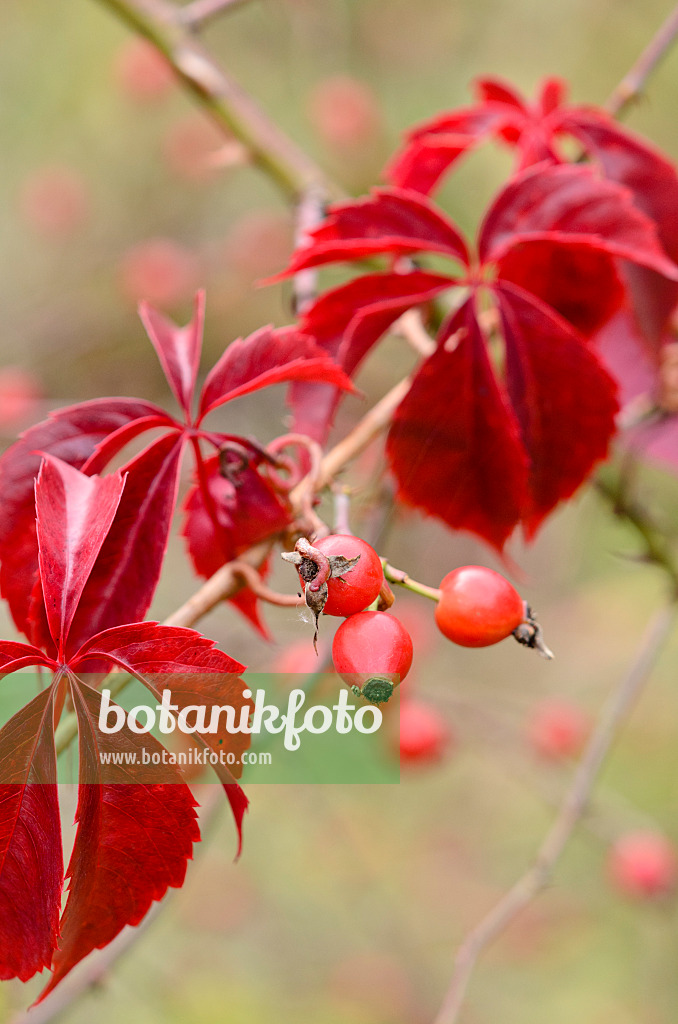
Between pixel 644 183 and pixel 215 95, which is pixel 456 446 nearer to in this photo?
pixel 644 183

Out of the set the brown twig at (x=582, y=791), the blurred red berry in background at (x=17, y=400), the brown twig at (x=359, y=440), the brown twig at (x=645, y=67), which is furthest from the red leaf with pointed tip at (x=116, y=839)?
the blurred red berry in background at (x=17, y=400)

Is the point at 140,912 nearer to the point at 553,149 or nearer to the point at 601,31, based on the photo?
the point at 553,149

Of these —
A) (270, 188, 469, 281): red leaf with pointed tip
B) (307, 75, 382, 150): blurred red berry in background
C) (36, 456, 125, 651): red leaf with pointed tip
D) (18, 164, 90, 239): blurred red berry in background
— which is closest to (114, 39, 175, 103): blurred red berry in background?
(18, 164, 90, 239): blurred red berry in background

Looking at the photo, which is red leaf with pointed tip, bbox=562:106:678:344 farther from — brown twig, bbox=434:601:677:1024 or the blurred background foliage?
the blurred background foliage

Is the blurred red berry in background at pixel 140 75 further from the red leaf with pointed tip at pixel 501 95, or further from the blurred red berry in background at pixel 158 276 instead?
the red leaf with pointed tip at pixel 501 95

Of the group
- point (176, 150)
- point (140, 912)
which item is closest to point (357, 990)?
point (140, 912)

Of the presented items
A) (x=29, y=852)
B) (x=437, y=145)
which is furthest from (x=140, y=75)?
(x=29, y=852)
